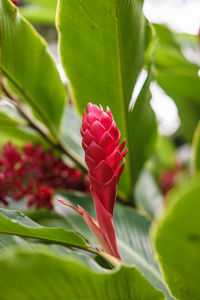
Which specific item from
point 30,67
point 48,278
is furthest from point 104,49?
point 48,278

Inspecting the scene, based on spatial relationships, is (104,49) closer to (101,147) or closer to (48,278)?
(101,147)

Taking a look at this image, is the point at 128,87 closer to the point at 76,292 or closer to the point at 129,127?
the point at 129,127

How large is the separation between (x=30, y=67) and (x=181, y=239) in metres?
0.70

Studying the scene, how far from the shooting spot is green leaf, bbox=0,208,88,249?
572mm

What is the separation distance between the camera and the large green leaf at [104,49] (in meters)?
0.77

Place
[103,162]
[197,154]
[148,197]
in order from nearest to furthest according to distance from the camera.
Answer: [103,162]
[197,154]
[148,197]

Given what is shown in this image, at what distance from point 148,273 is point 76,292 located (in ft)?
1.39

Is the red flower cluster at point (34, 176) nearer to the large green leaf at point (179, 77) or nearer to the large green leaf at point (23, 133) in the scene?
the large green leaf at point (23, 133)

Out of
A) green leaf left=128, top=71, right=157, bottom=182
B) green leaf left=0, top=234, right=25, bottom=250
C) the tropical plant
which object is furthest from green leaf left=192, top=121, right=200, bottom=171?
green leaf left=0, top=234, right=25, bottom=250

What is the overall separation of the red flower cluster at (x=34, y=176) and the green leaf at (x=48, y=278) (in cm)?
58

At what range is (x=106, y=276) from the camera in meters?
0.48

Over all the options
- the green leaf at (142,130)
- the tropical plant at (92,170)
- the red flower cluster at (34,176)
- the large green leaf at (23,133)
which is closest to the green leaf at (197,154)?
the tropical plant at (92,170)

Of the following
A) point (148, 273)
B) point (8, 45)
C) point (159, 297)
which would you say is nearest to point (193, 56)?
point (8, 45)

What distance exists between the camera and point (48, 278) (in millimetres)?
420
